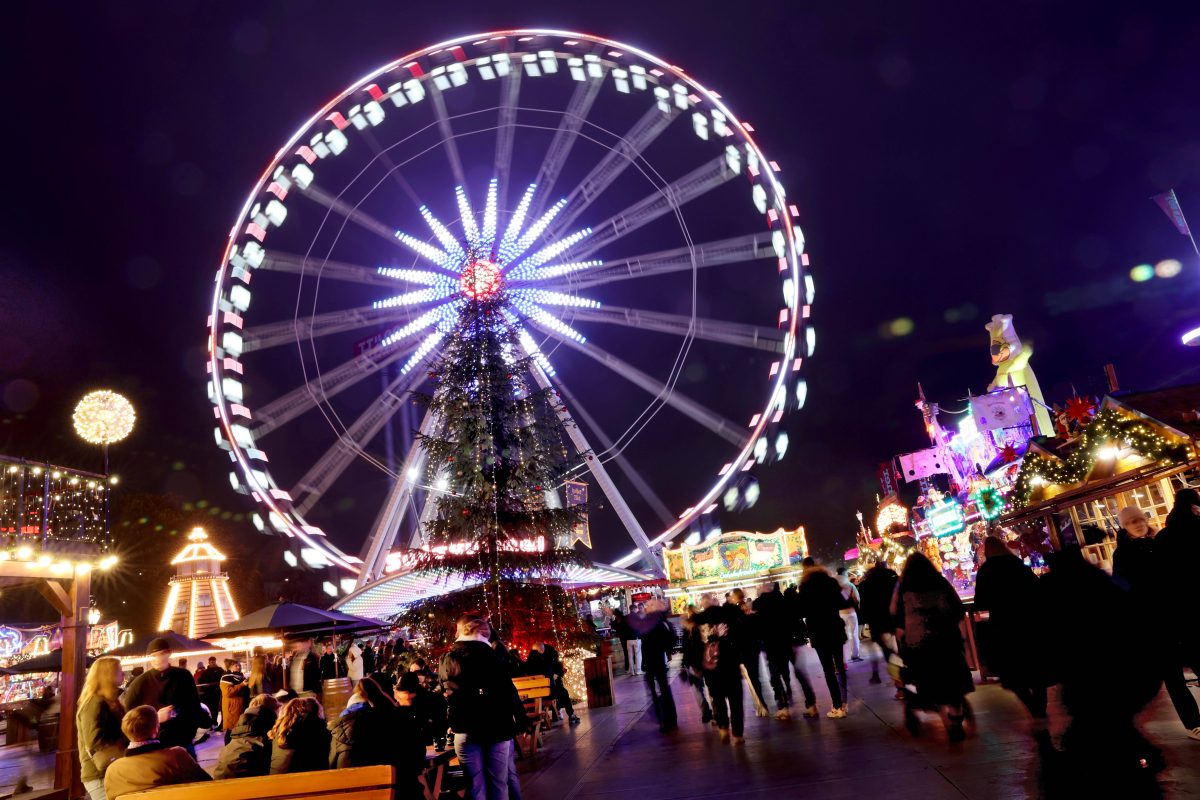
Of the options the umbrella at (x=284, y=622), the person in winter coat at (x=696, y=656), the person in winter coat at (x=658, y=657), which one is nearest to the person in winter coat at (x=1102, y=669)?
the person in winter coat at (x=696, y=656)

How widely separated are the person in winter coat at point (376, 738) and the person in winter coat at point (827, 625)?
4444 millimetres

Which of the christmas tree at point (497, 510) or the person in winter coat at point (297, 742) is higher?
the christmas tree at point (497, 510)

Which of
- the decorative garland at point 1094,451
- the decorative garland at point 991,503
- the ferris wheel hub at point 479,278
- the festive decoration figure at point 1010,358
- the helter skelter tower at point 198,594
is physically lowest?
the decorative garland at point 1094,451

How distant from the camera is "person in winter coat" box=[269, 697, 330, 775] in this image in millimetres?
4301

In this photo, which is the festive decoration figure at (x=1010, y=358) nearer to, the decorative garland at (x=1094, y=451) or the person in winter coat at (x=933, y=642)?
the decorative garland at (x=1094, y=451)

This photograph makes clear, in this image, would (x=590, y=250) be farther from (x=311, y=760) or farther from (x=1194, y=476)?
(x=311, y=760)

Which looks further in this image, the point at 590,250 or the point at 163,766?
the point at 590,250

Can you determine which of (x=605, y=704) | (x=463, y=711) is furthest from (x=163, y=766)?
(x=605, y=704)

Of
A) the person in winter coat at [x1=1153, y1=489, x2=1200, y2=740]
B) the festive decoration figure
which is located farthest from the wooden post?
the festive decoration figure

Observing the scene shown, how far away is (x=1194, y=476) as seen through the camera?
10469 mm

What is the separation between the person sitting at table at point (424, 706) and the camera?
19.7 ft

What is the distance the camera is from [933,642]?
615cm

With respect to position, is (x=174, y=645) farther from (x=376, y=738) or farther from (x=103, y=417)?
(x=376, y=738)

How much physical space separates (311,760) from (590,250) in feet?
51.4
